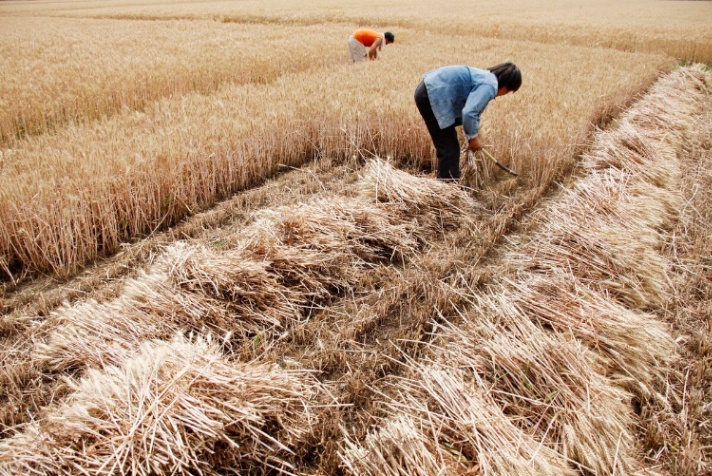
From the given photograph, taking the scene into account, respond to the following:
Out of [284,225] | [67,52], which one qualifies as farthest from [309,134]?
[67,52]

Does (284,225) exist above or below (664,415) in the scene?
above

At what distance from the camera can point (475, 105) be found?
3391mm

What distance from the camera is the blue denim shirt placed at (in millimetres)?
3510

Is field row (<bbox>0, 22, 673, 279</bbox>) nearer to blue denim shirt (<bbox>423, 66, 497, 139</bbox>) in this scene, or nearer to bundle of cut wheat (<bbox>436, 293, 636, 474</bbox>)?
blue denim shirt (<bbox>423, 66, 497, 139</bbox>)

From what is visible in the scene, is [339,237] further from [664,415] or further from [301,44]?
[301,44]

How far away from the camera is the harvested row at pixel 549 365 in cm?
176

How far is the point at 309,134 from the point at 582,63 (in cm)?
688

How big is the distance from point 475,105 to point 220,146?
2.40m

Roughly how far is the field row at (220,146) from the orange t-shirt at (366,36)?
7.74ft

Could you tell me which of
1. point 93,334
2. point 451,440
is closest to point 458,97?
point 451,440

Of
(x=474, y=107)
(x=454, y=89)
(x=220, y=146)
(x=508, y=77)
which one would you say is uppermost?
(x=508, y=77)

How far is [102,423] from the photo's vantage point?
5.33 feet

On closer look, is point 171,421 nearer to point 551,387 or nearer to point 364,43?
point 551,387

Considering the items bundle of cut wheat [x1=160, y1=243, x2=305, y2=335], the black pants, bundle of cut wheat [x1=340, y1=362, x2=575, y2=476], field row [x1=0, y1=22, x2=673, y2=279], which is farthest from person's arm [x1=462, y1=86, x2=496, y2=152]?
bundle of cut wheat [x1=340, y1=362, x2=575, y2=476]
